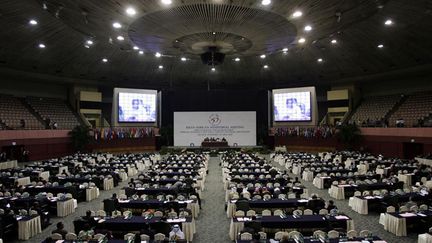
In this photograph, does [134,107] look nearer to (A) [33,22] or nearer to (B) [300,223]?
(A) [33,22]

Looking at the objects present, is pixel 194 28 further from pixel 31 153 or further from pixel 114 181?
pixel 31 153

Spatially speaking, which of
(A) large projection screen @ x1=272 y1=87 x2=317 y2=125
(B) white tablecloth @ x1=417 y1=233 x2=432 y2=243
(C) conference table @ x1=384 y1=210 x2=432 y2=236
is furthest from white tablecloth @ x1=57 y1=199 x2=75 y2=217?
(A) large projection screen @ x1=272 y1=87 x2=317 y2=125

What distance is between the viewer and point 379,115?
41.9m

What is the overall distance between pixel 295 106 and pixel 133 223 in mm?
37031

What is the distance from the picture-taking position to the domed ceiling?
64.8 ft

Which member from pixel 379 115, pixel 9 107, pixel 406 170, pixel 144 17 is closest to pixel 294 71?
pixel 379 115

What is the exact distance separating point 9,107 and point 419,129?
41.0 meters

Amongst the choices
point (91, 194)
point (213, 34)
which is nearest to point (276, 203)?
point (91, 194)

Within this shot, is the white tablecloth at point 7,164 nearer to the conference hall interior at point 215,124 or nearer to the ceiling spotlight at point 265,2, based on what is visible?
the conference hall interior at point 215,124

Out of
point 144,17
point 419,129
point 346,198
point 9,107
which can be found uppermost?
point 144,17

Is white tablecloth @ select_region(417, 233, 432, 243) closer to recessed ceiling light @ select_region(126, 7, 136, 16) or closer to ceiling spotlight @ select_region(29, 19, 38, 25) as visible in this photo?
recessed ceiling light @ select_region(126, 7, 136, 16)

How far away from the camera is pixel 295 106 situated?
45906 mm

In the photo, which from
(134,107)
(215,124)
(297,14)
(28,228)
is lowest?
(28,228)

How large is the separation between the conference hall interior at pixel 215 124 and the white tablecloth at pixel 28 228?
50mm
